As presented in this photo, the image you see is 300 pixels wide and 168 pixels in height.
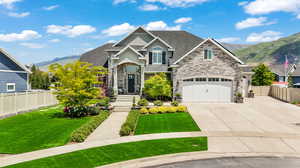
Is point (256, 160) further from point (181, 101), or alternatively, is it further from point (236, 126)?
point (181, 101)

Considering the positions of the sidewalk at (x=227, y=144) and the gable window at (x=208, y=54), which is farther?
the gable window at (x=208, y=54)

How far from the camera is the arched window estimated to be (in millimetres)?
28641

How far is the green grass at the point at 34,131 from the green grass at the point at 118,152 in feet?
A: 7.08

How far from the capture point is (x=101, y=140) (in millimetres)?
12094

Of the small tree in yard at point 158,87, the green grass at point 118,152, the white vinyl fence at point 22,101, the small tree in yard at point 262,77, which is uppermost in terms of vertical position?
the small tree in yard at point 262,77

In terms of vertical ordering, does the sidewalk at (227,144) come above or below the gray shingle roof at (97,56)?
below

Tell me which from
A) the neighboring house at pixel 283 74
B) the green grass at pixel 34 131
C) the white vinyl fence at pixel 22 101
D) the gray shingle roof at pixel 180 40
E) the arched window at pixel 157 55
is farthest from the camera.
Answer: the neighboring house at pixel 283 74

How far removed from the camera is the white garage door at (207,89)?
1009 inches

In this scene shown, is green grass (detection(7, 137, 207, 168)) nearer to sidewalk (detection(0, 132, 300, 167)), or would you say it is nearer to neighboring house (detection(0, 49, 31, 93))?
sidewalk (detection(0, 132, 300, 167))

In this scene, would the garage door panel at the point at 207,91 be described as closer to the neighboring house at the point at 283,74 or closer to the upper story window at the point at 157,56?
the upper story window at the point at 157,56

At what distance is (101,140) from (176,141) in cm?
404

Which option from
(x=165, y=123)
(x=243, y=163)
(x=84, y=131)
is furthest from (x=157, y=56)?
(x=243, y=163)

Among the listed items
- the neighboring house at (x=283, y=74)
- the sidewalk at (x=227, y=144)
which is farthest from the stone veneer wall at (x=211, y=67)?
the neighboring house at (x=283, y=74)

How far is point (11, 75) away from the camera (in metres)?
21.8
